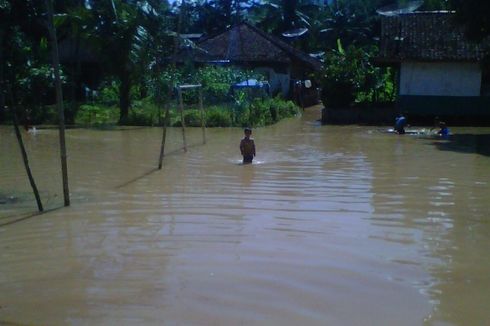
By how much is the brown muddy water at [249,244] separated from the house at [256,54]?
19.2m

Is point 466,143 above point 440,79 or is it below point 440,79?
below

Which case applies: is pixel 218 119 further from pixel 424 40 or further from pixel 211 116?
pixel 424 40

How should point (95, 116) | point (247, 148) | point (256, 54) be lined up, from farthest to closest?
point (256, 54), point (95, 116), point (247, 148)

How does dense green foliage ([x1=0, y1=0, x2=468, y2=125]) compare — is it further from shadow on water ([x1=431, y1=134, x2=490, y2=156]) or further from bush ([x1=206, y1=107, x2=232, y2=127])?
shadow on water ([x1=431, y1=134, x2=490, y2=156])

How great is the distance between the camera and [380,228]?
7945 millimetres

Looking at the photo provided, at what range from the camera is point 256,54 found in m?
32.9

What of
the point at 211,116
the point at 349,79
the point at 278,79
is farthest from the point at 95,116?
the point at 278,79

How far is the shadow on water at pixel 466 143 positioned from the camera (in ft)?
55.1

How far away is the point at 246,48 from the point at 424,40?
9.78 m

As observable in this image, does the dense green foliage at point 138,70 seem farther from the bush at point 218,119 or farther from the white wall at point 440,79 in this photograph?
the white wall at point 440,79

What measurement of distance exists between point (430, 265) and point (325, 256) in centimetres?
106

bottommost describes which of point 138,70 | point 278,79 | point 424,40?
point 278,79

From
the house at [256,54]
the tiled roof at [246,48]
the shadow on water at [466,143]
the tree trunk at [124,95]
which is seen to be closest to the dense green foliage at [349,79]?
the tiled roof at [246,48]

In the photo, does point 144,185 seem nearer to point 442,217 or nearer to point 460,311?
point 442,217
